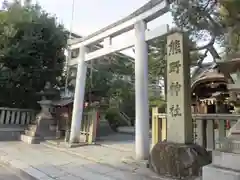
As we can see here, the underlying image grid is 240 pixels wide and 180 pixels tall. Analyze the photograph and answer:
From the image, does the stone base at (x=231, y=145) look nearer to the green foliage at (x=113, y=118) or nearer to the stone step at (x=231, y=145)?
the stone step at (x=231, y=145)

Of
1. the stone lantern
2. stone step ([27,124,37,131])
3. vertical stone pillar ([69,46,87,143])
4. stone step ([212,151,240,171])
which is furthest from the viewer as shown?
stone step ([27,124,37,131])

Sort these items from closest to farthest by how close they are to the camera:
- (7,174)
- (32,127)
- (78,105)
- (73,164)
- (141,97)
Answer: (7,174) < (73,164) < (141,97) < (78,105) < (32,127)

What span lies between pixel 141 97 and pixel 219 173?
2915 mm

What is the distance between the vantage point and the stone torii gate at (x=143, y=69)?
4.95 m

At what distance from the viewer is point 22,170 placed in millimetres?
5551

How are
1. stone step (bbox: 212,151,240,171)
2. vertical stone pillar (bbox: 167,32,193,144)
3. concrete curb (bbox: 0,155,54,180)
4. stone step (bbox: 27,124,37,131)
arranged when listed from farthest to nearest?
stone step (bbox: 27,124,37,131)
concrete curb (bbox: 0,155,54,180)
vertical stone pillar (bbox: 167,32,193,144)
stone step (bbox: 212,151,240,171)

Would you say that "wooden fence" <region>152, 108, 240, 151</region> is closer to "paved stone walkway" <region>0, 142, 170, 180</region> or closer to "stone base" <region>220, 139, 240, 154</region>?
"stone base" <region>220, 139, 240, 154</region>

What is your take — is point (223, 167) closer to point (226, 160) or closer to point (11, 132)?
point (226, 160)

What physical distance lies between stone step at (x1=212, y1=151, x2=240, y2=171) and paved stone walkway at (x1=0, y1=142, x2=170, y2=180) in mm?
1157

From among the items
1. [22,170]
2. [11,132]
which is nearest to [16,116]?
[11,132]

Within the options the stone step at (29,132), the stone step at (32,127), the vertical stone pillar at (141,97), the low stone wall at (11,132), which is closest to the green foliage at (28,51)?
the low stone wall at (11,132)

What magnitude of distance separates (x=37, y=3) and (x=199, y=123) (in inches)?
394

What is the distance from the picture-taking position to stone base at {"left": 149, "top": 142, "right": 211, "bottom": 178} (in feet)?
14.8

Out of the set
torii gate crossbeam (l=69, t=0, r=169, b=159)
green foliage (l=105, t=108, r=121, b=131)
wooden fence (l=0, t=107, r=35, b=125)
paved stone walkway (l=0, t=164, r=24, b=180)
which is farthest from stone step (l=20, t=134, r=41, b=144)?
green foliage (l=105, t=108, r=121, b=131)
